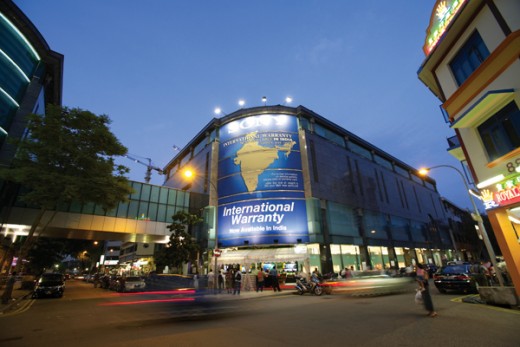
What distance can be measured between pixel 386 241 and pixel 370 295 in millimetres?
30335

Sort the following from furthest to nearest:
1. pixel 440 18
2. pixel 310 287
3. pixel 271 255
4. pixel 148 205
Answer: pixel 148 205 < pixel 271 255 < pixel 310 287 < pixel 440 18

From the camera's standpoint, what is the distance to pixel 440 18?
14172 mm

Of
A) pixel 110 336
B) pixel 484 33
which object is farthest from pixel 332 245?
pixel 110 336

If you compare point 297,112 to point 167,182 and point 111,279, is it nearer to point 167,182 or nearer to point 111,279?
point 111,279

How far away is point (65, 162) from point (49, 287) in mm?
9883

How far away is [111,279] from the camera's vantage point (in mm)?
28547

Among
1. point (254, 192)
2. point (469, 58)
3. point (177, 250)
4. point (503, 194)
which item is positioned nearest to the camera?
point (503, 194)

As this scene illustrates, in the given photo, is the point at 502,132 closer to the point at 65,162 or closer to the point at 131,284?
the point at 65,162

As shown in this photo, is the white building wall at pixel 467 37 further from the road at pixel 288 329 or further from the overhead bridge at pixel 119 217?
the overhead bridge at pixel 119 217

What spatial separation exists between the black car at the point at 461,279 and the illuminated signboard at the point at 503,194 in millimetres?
5930

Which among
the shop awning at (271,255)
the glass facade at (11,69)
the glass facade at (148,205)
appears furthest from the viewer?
the glass facade at (148,205)

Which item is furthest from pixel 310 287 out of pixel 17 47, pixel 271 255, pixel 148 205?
pixel 17 47

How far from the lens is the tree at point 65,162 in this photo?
18.9 meters

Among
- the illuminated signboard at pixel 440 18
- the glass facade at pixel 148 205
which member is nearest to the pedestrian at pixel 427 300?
the illuminated signboard at pixel 440 18
